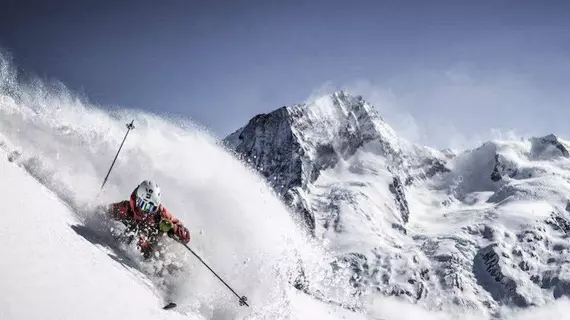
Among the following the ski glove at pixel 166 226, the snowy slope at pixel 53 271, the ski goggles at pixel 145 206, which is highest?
the ski goggles at pixel 145 206

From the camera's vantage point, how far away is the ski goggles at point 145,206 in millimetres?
16203

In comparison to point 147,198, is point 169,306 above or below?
below

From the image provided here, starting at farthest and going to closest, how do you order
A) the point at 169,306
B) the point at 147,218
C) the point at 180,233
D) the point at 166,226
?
the point at 147,218 < the point at 180,233 < the point at 166,226 < the point at 169,306

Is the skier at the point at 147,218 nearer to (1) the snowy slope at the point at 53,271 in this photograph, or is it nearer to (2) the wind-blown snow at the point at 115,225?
(2) the wind-blown snow at the point at 115,225

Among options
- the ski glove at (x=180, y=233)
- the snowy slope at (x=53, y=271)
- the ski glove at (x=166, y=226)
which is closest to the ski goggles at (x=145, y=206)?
the ski glove at (x=166, y=226)

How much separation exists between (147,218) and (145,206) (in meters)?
0.38

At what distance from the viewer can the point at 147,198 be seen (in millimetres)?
16359

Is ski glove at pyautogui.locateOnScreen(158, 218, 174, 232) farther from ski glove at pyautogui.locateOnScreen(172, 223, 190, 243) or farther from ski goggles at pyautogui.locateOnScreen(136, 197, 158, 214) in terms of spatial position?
ski goggles at pyautogui.locateOnScreen(136, 197, 158, 214)

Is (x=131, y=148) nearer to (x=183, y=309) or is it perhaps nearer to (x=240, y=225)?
(x=240, y=225)

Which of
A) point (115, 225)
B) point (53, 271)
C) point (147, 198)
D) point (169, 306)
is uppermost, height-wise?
point (147, 198)

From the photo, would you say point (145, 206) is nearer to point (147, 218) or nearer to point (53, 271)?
point (147, 218)

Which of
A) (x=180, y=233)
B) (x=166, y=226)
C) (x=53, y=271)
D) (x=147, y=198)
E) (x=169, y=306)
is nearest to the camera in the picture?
(x=53, y=271)

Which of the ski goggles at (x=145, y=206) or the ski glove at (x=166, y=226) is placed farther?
the ski goggles at (x=145, y=206)

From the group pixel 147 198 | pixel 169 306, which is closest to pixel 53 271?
pixel 169 306
